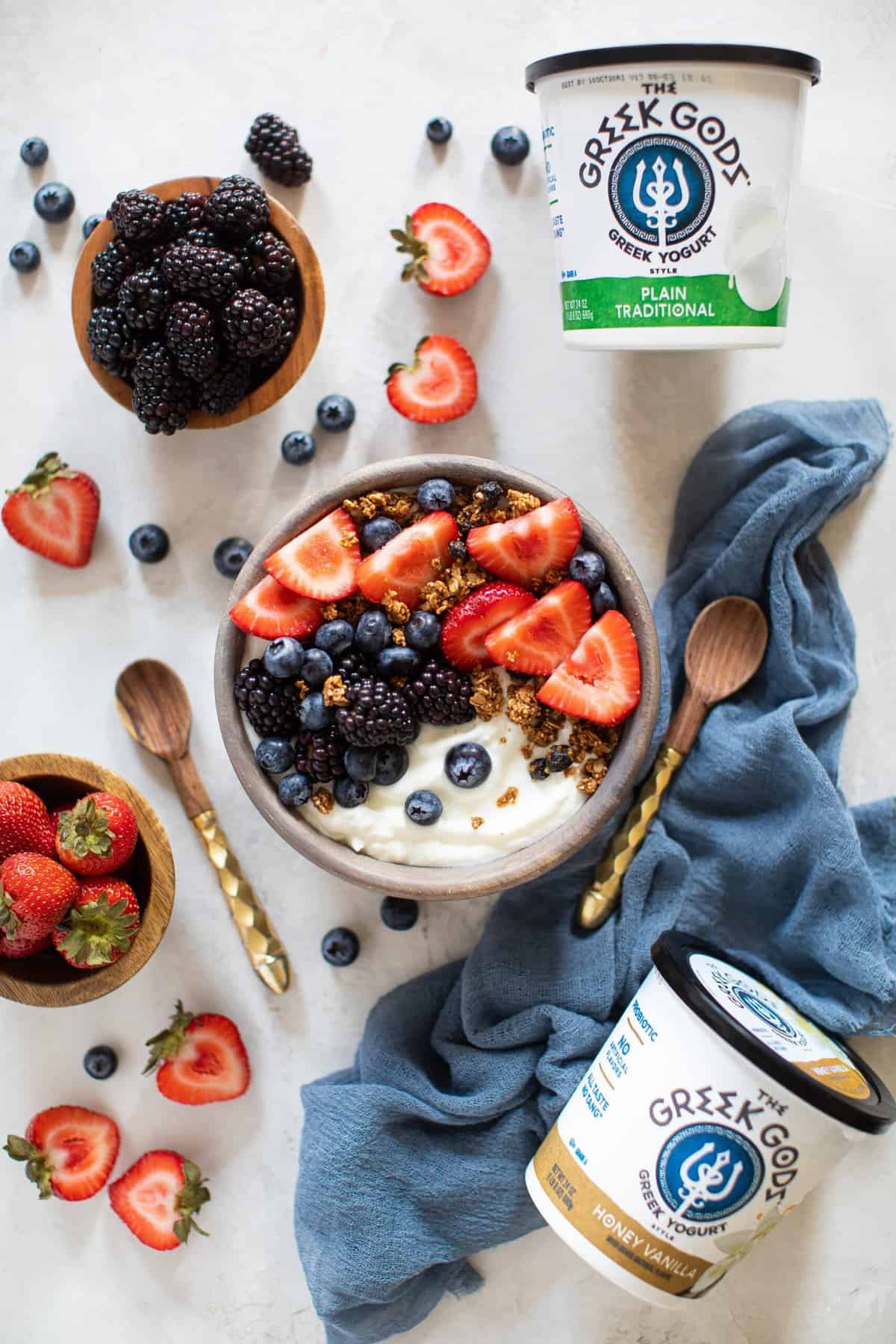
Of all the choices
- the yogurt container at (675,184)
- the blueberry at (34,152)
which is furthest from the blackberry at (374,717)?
the blueberry at (34,152)

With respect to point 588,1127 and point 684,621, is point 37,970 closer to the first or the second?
point 588,1127

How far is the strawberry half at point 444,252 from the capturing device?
1482mm

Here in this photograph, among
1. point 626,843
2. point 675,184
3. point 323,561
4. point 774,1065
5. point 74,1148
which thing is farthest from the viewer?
point 74,1148

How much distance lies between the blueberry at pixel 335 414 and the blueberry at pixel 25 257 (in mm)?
461

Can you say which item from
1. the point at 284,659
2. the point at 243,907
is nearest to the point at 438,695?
the point at 284,659

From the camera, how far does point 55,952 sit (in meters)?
1.36

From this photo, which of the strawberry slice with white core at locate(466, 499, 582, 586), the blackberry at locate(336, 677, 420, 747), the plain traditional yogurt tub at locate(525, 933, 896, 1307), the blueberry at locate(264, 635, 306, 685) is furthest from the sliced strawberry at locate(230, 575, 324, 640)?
the plain traditional yogurt tub at locate(525, 933, 896, 1307)

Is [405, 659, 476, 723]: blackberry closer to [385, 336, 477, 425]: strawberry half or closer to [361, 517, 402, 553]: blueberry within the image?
[361, 517, 402, 553]: blueberry

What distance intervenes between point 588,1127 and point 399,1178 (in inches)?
13.7

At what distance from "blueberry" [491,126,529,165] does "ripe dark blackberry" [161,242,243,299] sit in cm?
46

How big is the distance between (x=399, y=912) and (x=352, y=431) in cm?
70

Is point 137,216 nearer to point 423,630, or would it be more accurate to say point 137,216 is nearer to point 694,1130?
point 423,630

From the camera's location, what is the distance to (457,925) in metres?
1.55

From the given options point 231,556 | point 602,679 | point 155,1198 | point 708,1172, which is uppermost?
point 231,556
